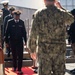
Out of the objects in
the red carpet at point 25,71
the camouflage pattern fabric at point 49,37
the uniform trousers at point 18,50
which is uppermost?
the camouflage pattern fabric at point 49,37

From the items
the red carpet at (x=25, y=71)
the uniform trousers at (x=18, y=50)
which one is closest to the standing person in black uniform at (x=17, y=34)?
the uniform trousers at (x=18, y=50)

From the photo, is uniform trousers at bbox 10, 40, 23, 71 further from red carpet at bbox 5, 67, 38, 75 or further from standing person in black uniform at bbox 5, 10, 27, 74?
red carpet at bbox 5, 67, 38, 75

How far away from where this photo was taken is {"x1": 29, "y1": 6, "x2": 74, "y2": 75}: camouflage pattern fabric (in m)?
5.77

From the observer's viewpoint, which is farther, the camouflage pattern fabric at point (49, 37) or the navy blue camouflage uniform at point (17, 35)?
the navy blue camouflage uniform at point (17, 35)

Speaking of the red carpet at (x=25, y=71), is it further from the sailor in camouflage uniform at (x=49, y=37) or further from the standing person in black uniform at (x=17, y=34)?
the sailor in camouflage uniform at (x=49, y=37)

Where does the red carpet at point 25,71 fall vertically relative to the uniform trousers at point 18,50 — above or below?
below

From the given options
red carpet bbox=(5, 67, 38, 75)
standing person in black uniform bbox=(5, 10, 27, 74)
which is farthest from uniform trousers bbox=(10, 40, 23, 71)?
red carpet bbox=(5, 67, 38, 75)

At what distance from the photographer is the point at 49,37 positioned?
5.80 meters

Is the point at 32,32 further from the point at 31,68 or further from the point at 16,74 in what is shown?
the point at 31,68

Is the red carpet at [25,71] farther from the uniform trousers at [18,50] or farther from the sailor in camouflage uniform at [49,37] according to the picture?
the sailor in camouflage uniform at [49,37]

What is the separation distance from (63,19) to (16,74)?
3.74 meters

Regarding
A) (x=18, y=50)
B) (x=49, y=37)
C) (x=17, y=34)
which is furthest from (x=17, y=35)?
(x=49, y=37)

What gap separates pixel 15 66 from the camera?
982 centimetres

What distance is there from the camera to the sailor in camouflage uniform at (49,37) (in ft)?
18.9
